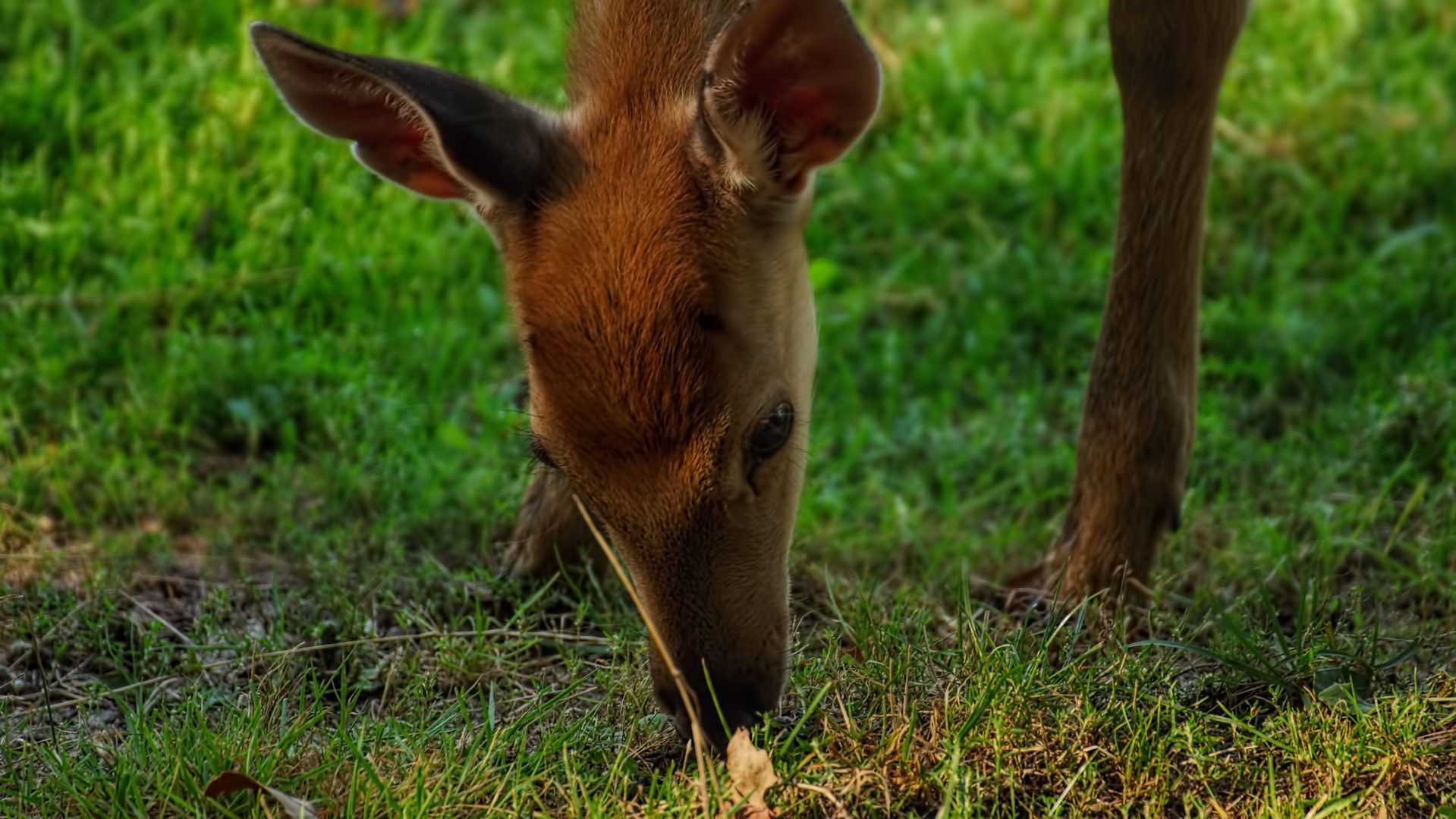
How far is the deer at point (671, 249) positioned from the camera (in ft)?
11.0

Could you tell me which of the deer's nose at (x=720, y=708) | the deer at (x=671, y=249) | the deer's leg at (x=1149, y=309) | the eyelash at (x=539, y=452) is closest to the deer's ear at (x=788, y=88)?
the deer at (x=671, y=249)

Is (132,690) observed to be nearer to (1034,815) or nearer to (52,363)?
(52,363)

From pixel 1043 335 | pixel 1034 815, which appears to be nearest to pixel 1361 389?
pixel 1043 335

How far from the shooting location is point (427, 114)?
3.36 m

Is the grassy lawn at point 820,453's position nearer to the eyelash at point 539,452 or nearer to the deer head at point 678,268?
the deer head at point 678,268

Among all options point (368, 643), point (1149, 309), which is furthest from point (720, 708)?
point (1149, 309)

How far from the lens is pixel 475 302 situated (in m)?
5.98

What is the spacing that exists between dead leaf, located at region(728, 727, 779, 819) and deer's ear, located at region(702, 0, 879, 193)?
116 cm

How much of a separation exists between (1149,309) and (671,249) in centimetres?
159

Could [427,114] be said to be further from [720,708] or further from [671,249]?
[720,708]

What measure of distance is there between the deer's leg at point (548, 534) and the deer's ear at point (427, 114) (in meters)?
0.99

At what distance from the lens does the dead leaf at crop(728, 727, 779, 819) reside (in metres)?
3.30

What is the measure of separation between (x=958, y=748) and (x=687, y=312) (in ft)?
3.37

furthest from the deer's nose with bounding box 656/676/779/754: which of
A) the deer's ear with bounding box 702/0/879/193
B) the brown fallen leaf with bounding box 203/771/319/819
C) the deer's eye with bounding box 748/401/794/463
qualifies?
the deer's ear with bounding box 702/0/879/193
